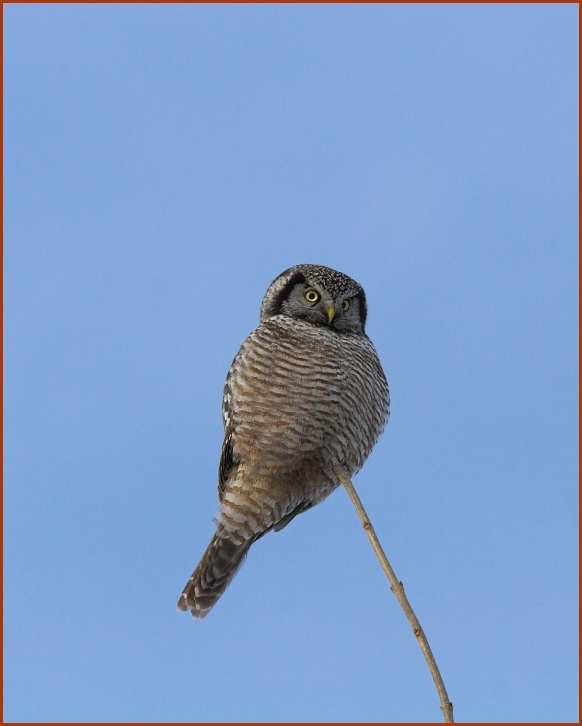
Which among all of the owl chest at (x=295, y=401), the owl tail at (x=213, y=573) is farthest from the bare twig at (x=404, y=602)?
the owl tail at (x=213, y=573)

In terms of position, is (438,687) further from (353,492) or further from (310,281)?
(310,281)

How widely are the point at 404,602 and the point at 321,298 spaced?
2.94 m

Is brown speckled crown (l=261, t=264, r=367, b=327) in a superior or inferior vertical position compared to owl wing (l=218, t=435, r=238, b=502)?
superior

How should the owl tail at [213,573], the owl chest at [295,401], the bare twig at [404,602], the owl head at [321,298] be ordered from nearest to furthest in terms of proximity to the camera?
the bare twig at [404,602] → the owl chest at [295,401] → the owl tail at [213,573] → the owl head at [321,298]

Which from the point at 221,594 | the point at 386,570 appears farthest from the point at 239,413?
the point at 386,570

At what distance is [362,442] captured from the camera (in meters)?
5.48

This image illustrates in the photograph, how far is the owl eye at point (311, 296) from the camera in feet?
18.9

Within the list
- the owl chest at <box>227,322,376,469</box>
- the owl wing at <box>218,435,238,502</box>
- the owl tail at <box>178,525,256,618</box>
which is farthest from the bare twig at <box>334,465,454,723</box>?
the owl tail at <box>178,525,256,618</box>

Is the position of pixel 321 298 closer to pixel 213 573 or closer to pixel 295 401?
pixel 295 401

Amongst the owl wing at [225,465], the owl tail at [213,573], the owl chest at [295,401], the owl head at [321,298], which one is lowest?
the owl tail at [213,573]

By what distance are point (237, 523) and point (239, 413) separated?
0.69 metres

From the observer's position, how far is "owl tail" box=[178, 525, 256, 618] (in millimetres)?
5488

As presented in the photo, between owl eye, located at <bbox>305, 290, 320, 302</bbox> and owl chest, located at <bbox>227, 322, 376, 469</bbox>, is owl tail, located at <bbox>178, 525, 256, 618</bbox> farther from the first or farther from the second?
owl eye, located at <bbox>305, 290, 320, 302</bbox>

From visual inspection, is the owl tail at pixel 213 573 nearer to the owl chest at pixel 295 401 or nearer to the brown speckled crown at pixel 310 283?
the owl chest at pixel 295 401
